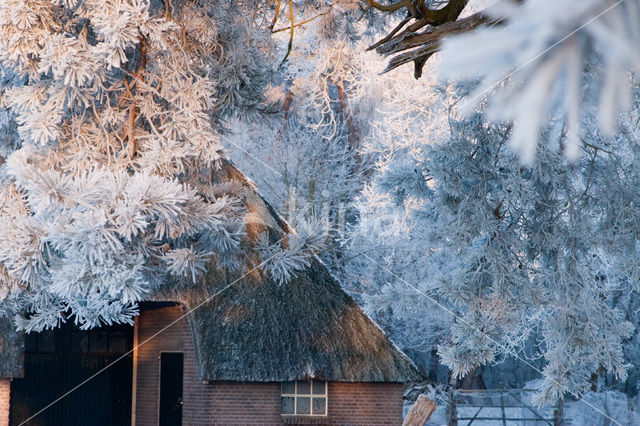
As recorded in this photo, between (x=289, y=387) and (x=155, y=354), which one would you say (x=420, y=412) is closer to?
(x=289, y=387)

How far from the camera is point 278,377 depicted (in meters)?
9.96

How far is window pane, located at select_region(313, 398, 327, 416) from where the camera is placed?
34.6 ft

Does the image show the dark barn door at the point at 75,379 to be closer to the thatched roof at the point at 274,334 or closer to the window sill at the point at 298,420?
the thatched roof at the point at 274,334

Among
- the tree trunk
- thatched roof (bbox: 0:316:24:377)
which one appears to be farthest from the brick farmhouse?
the tree trunk

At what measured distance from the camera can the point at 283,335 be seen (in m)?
10.3

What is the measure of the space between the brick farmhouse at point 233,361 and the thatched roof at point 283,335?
0.01 meters

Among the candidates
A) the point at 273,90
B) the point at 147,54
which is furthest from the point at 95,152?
the point at 273,90

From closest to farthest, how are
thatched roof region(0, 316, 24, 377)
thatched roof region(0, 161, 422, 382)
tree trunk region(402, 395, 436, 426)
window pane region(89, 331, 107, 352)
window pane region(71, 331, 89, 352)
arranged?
tree trunk region(402, 395, 436, 426), thatched roof region(0, 316, 24, 377), thatched roof region(0, 161, 422, 382), window pane region(71, 331, 89, 352), window pane region(89, 331, 107, 352)

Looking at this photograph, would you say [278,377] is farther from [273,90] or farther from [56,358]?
[273,90]

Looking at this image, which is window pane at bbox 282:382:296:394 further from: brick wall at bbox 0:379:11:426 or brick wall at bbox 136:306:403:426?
brick wall at bbox 0:379:11:426

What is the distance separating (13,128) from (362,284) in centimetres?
1156

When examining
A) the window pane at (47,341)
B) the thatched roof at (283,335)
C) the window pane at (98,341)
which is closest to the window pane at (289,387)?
the thatched roof at (283,335)

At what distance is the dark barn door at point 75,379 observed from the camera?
10.6 m

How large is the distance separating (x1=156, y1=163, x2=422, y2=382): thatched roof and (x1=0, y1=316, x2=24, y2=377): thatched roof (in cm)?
219
